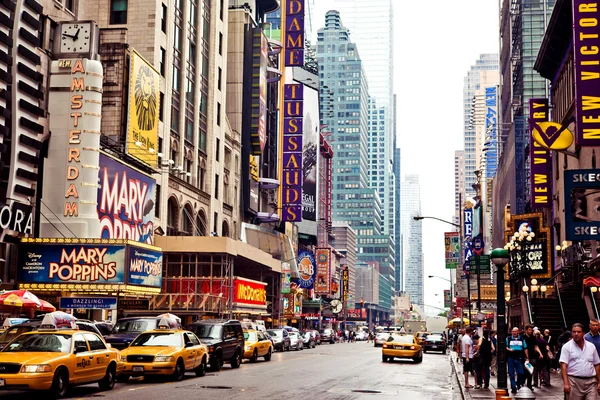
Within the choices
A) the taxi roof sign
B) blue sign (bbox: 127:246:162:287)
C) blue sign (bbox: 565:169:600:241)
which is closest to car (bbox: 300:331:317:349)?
blue sign (bbox: 127:246:162:287)

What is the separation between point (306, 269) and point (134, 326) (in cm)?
9045

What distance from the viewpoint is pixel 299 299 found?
115500 mm

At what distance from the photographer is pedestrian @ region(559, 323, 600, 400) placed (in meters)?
13.9

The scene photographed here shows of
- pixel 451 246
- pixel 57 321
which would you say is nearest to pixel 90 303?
pixel 57 321

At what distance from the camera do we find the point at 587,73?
30.3 meters

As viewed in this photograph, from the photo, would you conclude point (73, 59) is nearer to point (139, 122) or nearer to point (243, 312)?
point (139, 122)

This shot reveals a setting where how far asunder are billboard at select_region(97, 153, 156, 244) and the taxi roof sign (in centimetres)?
1887

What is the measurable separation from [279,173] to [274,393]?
74862 mm

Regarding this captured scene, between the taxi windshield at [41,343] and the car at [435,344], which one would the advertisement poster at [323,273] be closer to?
the car at [435,344]

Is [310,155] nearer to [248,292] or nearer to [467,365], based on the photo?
[248,292]

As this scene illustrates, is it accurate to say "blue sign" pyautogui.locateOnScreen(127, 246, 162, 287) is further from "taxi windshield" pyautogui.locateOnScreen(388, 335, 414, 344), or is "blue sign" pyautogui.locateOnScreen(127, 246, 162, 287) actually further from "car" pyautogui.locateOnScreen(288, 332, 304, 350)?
"car" pyautogui.locateOnScreen(288, 332, 304, 350)

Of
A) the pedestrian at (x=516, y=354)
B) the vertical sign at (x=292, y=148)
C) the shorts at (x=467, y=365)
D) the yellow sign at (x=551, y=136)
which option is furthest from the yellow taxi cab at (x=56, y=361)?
the vertical sign at (x=292, y=148)

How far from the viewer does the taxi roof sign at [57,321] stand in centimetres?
2447

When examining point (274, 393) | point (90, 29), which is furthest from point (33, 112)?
point (274, 393)
